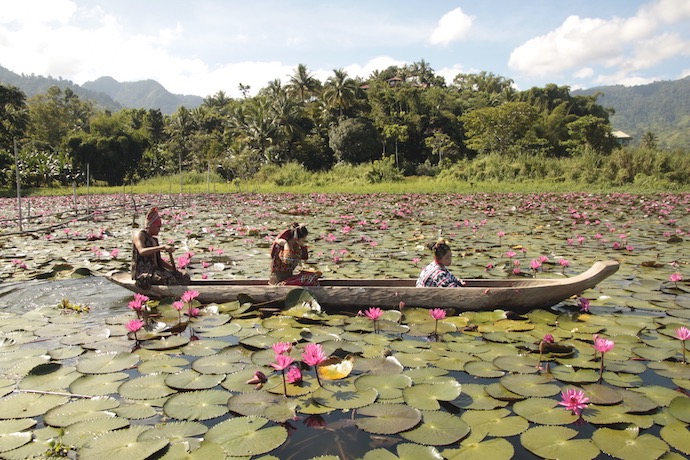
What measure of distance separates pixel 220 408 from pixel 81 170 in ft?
117

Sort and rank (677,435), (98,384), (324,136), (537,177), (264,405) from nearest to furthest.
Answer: (677,435) → (264,405) → (98,384) → (537,177) → (324,136)

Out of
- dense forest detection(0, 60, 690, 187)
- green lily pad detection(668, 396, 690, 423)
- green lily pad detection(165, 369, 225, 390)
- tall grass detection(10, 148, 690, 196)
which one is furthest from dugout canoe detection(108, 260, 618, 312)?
dense forest detection(0, 60, 690, 187)

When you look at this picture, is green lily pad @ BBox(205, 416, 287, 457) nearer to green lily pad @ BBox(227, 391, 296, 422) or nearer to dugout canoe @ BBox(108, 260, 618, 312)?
green lily pad @ BBox(227, 391, 296, 422)

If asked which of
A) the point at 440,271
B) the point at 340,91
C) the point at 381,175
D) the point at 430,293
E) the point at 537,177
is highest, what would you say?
the point at 340,91

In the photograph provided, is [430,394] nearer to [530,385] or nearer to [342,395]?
[342,395]

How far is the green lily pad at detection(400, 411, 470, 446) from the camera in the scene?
7.25ft

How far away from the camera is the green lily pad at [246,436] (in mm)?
2146

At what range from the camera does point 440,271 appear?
14.7ft

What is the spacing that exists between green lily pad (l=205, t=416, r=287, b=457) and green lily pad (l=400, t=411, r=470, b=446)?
23.9 inches

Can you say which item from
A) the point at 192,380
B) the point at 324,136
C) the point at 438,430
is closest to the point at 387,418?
the point at 438,430

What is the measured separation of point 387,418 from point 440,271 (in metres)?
2.26

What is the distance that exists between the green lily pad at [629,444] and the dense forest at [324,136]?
23.4 meters

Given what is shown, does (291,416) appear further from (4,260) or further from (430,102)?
(430,102)

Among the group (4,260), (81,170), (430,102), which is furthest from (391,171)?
(4,260)
